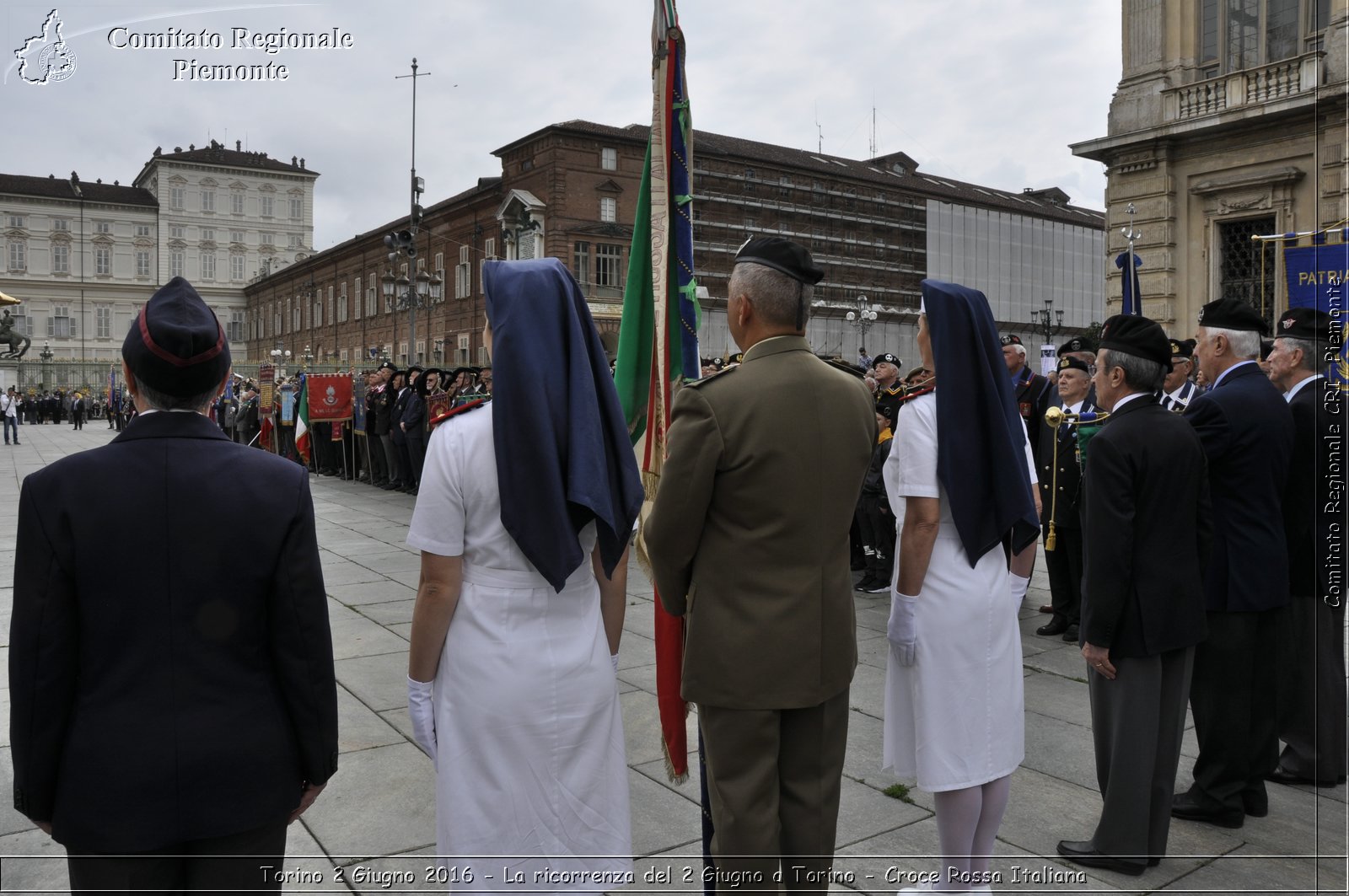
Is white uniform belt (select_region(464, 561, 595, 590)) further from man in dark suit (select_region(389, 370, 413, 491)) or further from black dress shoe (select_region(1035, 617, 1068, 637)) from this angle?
man in dark suit (select_region(389, 370, 413, 491))

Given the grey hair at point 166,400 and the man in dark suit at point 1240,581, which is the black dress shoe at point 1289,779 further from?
the grey hair at point 166,400

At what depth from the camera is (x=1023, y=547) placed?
3.17m

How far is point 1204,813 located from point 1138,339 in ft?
6.25

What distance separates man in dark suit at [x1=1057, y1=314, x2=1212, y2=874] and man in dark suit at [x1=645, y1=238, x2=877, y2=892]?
1254mm

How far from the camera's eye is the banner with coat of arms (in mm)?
18531

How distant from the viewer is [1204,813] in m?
3.77

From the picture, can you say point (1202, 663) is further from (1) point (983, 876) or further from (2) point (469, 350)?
(2) point (469, 350)

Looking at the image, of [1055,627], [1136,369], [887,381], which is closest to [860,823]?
[1136,369]

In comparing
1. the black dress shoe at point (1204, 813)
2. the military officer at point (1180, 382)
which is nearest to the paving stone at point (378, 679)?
the black dress shoe at point (1204, 813)

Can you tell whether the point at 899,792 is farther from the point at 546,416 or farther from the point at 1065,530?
the point at 1065,530

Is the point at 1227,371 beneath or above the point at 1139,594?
above

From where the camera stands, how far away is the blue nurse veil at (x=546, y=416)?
2.29 metres

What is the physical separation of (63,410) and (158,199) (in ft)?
77.1

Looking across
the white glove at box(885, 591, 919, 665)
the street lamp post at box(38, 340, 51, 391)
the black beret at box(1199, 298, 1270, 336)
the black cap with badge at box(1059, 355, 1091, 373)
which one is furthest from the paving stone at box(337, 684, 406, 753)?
the street lamp post at box(38, 340, 51, 391)
